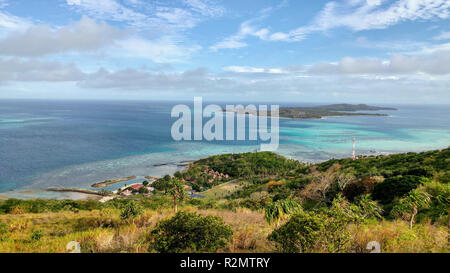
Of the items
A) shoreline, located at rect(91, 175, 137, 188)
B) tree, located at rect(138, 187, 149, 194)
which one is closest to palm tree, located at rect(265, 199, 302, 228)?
tree, located at rect(138, 187, 149, 194)

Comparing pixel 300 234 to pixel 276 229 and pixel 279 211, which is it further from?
pixel 279 211

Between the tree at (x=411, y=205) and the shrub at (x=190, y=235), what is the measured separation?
5.88 m

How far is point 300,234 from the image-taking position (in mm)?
5082

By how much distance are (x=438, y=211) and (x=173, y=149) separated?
2474 inches

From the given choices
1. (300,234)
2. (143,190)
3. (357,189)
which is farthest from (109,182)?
(300,234)

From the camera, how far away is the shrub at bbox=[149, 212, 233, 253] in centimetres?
554

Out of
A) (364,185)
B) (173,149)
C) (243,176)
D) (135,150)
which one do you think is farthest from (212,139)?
(364,185)

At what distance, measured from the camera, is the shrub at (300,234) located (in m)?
4.99

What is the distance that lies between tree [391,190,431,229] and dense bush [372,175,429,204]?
4.03 meters

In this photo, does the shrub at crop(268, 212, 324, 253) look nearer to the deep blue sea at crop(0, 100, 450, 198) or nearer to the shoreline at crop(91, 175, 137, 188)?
the shoreline at crop(91, 175, 137, 188)

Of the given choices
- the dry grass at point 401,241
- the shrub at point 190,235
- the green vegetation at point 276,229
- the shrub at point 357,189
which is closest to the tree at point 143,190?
the green vegetation at point 276,229

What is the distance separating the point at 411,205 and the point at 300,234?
4818mm
